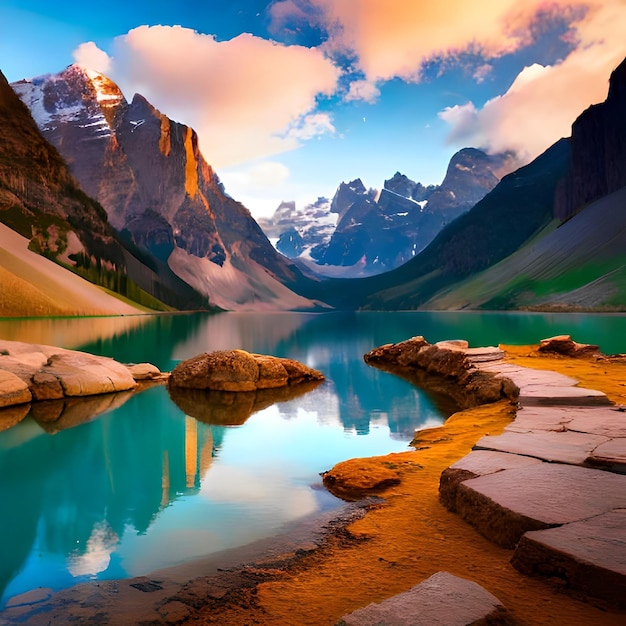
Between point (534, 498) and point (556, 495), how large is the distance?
0.27 meters

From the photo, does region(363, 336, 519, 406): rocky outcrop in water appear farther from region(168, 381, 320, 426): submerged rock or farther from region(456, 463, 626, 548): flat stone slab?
region(456, 463, 626, 548): flat stone slab

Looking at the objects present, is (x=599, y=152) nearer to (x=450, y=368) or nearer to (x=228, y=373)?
(x=450, y=368)

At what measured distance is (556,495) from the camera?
17.5 ft

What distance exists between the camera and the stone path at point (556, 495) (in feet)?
13.3

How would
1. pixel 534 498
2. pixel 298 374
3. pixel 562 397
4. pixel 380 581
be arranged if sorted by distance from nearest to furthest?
pixel 380 581 → pixel 534 498 → pixel 562 397 → pixel 298 374

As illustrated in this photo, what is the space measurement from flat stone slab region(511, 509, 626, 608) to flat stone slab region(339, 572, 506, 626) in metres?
0.88

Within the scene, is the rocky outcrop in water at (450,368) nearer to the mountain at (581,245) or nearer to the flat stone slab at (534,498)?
the flat stone slab at (534,498)

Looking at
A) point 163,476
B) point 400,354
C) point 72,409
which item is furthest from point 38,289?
point 163,476

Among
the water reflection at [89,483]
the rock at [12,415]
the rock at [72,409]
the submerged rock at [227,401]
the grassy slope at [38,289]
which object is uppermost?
the grassy slope at [38,289]

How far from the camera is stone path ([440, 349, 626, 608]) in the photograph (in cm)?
405

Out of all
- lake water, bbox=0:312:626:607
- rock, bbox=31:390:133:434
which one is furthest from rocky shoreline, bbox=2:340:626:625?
rock, bbox=31:390:133:434

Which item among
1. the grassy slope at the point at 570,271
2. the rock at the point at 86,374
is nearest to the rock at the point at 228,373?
the rock at the point at 86,374

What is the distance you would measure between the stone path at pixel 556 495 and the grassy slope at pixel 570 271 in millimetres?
115831

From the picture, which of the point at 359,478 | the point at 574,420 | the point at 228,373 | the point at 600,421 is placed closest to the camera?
the point at 359,478
